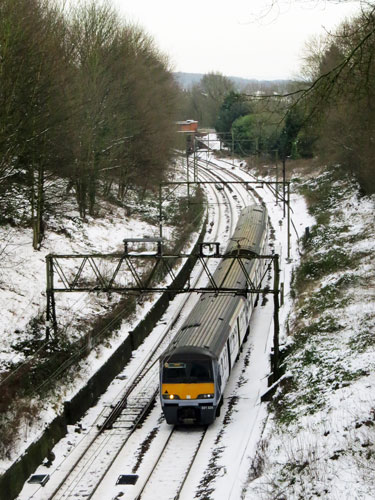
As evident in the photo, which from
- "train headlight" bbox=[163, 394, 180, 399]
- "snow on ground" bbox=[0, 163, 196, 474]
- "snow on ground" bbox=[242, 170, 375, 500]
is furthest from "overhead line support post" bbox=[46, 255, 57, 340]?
"snow on ground" bbox=[242, 170, 375, 500]

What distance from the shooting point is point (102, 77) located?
3975 cm

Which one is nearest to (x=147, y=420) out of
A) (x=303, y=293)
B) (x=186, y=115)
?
(x=303, y=293)

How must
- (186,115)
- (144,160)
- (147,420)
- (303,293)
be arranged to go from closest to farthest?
(147,420), (303,293), (144,160), (186,115)

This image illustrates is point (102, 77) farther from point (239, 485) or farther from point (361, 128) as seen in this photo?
point (239, 485)

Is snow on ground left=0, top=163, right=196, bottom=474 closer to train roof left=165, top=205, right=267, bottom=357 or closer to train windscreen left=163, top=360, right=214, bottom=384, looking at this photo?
train windscreen left=163, top=360, right=214, bottom=384

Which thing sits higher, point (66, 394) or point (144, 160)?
point (144, 160)

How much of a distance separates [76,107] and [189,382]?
15.0 meters

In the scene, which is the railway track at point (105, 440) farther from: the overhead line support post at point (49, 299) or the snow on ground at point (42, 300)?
the overhead line support post at point (49, 299)

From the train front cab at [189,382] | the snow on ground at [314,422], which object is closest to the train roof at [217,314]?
the train front cab at [189,382]

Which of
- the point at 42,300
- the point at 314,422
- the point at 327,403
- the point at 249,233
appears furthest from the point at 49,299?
the point at 249,233

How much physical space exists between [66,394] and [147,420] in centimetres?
274

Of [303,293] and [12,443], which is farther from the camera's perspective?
[303,293]

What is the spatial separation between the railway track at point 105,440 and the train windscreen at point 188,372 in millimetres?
2144

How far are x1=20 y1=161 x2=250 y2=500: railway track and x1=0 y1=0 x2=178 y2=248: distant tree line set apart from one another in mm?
8231
